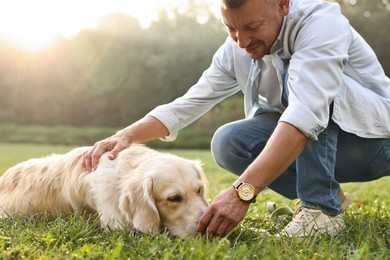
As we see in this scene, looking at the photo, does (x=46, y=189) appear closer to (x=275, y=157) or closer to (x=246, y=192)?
(x=246, y=192)

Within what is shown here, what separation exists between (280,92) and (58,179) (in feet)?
5.62

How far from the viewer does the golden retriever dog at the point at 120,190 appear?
3.21 meters

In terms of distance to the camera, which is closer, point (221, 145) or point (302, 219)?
point (302, 219)

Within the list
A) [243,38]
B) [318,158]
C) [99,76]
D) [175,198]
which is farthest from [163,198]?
[99,76]

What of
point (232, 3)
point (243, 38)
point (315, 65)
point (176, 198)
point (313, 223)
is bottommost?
point (313, 223)

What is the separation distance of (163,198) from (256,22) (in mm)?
1218

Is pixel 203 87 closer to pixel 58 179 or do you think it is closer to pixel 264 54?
pixel 264 54

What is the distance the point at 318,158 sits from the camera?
10.2ft

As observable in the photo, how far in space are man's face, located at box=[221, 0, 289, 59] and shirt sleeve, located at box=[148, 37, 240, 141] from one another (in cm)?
65

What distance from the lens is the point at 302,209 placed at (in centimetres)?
328

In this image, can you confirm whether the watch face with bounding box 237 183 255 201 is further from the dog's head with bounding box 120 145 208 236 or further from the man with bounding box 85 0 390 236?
the dog's head with bounding box 120 145 208 236

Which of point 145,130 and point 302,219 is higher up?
point 145,130

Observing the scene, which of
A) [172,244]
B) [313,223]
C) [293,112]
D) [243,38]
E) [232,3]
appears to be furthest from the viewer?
[313,223]

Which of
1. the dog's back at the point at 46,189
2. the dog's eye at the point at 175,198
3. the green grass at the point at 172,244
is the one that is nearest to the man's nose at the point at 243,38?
the dog's eye at the point at 175,198
